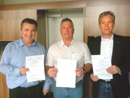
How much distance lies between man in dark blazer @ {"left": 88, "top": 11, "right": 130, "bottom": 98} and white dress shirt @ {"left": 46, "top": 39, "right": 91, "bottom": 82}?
16cm

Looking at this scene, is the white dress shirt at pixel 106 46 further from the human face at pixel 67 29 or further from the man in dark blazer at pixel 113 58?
the human face at pixel 67 29

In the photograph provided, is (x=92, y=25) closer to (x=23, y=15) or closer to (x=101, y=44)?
(x=101, y=44)

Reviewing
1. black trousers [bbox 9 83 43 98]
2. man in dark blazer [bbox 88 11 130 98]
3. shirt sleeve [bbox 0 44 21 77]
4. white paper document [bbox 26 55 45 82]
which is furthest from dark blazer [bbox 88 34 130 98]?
shirt sleeve [bbox 0 44 21 77]

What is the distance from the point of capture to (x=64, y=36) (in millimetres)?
1501

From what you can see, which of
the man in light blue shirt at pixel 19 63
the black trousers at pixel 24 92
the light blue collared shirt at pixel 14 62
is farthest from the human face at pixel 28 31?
the black trousers at pixel 24 92

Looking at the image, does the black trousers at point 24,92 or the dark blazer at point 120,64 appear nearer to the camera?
the dark blazer at point 120,64

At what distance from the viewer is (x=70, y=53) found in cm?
152

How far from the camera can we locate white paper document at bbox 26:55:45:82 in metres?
1.40

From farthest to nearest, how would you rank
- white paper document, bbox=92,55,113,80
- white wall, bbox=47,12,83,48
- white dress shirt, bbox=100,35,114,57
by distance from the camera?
white wall, bbox=47,12,83,48 < white dress shirt, bbox=100,35,114,57 < white paper document, bbox=92,55,113,80

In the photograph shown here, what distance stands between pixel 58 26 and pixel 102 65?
200 centimetres

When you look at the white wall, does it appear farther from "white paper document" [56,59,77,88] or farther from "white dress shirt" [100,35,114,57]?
"white paper document" [56,59,77,88]

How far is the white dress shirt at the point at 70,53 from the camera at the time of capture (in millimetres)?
1520

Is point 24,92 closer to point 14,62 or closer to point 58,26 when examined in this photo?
point 14,62

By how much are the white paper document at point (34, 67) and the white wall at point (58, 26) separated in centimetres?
176
